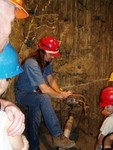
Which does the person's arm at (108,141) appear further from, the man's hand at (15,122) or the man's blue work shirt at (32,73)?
the man's hand at (15,122)

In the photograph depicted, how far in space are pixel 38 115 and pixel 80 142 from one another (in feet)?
6.58

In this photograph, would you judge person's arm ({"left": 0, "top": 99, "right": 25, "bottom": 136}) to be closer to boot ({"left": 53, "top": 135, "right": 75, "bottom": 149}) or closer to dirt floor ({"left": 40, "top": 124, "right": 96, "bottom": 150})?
boot ({"left": 53, "top": 135, "right": 75, "bottom": 149})

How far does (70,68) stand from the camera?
A: 648 cm

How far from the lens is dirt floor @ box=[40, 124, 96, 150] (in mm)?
5316

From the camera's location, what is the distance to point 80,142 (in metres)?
6.00

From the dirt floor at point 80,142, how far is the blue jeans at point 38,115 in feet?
2.95

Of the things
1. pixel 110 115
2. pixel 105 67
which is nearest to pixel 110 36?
pixel 105 67

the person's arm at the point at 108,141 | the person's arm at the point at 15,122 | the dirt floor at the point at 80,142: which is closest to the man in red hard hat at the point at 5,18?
the person's arm at the point at 15,122

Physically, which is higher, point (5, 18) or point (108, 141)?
point (5, 18)

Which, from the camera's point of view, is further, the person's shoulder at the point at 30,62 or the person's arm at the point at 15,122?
the person's shoulder at the point at 30,62

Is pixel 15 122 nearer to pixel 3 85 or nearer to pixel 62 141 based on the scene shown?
pixel 3 85

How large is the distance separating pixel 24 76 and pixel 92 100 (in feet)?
9.45

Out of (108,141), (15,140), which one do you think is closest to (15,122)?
(15,140)

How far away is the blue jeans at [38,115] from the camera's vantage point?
423 centimetres
